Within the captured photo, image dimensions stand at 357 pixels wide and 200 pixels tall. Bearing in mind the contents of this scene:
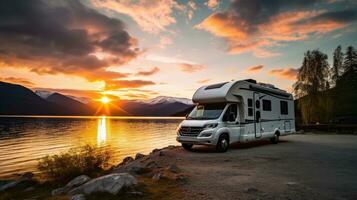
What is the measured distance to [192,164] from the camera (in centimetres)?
1030

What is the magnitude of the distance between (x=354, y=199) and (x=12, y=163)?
837 inches

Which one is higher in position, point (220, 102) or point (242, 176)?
point (220, 102)

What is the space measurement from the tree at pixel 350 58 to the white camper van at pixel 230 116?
36582 mm

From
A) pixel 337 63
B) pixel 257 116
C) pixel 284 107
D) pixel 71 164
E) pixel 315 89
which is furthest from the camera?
pixel 337 63

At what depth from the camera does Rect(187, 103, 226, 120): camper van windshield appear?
14164mm

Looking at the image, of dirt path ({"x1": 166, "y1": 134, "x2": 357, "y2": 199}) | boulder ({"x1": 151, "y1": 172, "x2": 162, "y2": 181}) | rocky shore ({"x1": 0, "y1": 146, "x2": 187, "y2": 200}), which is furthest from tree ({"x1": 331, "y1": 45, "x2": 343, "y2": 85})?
boulder ({"x1": 151, "y1": 172, "x2": 162, "y2": 181})

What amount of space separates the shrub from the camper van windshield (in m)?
5.61

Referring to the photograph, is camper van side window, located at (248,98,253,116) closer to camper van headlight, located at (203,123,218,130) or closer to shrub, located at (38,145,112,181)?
camper van headlight, located at (203,123,218,130)

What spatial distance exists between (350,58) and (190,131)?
47.1 meters

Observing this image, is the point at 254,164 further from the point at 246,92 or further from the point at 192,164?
the point at 246,92

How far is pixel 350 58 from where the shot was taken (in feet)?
155

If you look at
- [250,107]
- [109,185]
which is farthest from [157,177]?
[250,107]

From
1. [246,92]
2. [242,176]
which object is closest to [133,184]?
[242,176]

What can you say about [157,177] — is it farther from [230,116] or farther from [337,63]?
[337,63]
